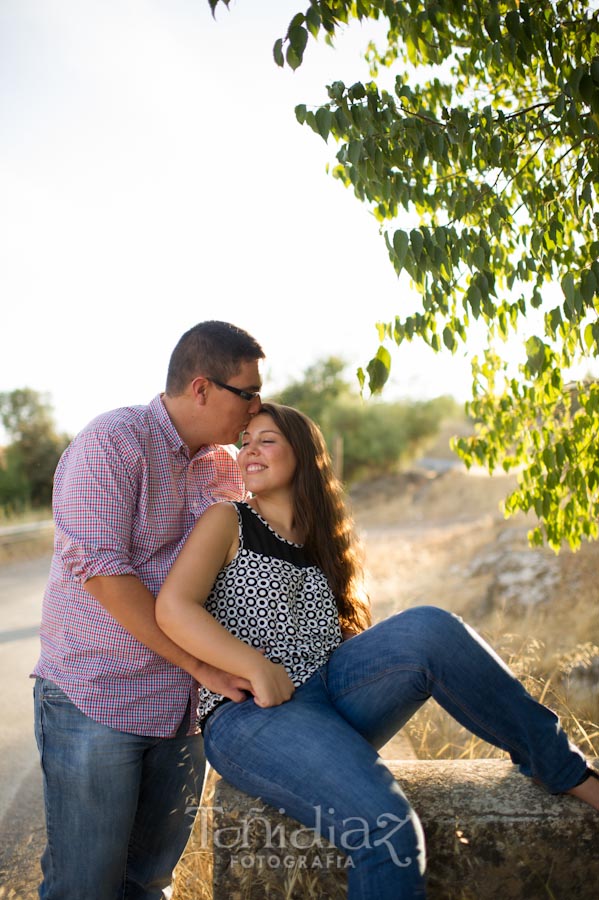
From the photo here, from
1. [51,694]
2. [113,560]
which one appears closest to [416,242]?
[113,560]

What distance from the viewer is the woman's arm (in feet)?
7.30

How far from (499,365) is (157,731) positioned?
2223mm

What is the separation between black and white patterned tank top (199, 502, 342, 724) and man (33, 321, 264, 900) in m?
0.17

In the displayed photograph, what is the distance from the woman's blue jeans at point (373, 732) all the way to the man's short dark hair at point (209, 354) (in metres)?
1.06

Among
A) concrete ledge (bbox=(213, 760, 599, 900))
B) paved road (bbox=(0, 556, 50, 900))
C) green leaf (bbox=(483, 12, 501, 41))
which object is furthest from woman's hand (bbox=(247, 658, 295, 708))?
green leaf (bbox=(483, 12, 501, 41))

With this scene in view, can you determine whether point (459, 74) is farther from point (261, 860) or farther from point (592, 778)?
point (261, 860)

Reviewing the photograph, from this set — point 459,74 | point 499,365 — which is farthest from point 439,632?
point 459,74

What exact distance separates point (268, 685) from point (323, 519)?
72cm

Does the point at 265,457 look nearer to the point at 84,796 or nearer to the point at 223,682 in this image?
the point at 223,682

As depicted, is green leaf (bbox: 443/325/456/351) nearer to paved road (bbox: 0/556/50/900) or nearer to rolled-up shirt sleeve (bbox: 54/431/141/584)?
rolled-up shirt sleeve (bbox: 54/431/141/584)

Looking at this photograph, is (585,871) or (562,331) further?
(562,331)

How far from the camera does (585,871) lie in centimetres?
230

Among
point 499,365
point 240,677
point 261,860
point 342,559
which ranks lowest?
point 261,860

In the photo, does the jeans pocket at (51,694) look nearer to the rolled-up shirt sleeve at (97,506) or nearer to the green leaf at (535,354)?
the rolled-up shirt sleeve at (97,506)
